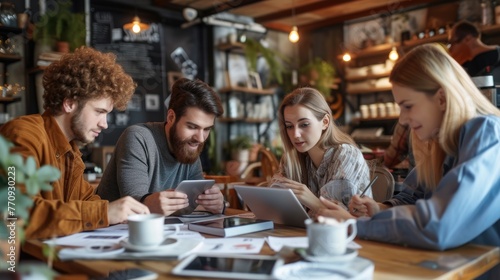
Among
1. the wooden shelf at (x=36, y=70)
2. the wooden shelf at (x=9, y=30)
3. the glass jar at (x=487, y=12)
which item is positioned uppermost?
the glass jar at (x=487, y=12)

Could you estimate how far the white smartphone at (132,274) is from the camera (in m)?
1.05

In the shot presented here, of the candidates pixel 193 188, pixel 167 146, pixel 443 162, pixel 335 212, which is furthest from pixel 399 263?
pixel 167 146

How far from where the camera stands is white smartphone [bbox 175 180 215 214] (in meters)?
1.87

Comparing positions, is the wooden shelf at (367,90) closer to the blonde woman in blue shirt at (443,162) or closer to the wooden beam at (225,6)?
the wooden beam at (225,6)

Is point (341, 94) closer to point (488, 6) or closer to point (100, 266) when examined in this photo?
point (488, 6)

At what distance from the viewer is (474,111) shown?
1425 mm

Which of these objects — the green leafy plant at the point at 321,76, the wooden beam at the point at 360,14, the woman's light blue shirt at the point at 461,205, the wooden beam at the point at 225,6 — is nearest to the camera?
the woman's light blue shirt at the point at 461,205

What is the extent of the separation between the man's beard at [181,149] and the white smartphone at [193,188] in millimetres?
340

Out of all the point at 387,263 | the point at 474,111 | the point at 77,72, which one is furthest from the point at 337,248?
the point at 77,72

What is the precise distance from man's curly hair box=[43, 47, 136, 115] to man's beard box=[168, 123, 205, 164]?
1.13 ft

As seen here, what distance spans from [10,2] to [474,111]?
4710 millimetres

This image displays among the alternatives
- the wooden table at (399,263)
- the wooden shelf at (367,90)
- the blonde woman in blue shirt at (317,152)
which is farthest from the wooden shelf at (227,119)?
the wooden table at (399,263)

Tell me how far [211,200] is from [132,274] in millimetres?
961

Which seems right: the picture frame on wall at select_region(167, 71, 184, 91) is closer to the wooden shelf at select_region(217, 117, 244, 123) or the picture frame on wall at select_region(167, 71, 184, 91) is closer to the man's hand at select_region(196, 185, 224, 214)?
the wooden shelf at select_region(217, 117, 244, 123)
